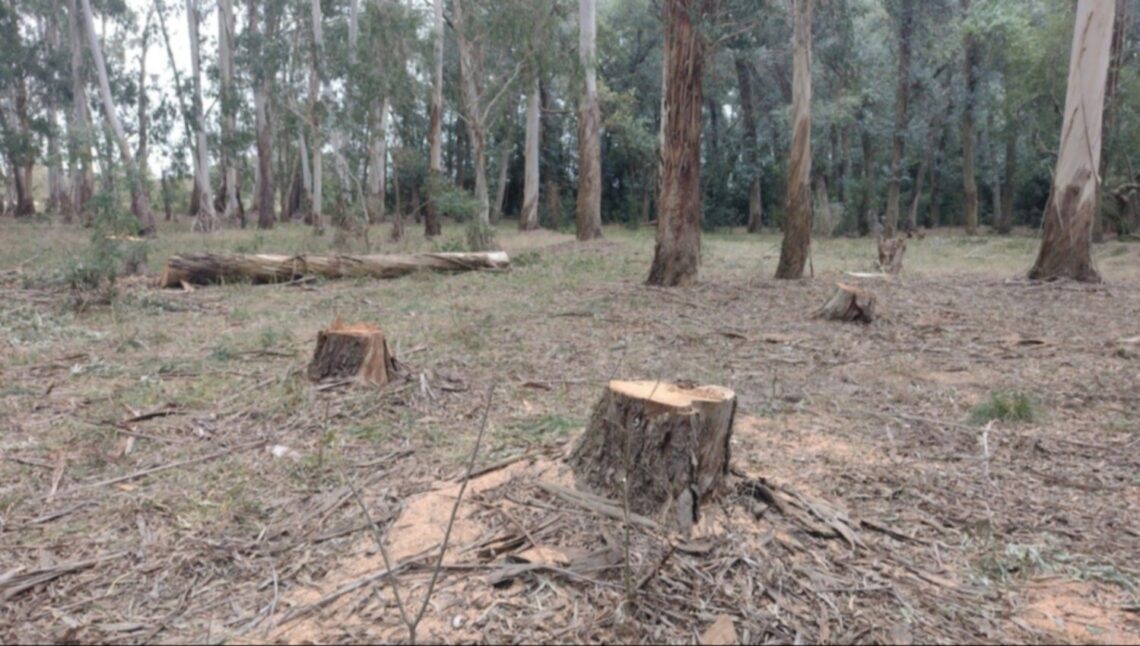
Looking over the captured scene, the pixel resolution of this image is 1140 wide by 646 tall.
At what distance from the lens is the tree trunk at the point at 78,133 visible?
1400 centimetres

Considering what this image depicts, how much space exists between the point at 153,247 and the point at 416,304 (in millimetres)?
9979

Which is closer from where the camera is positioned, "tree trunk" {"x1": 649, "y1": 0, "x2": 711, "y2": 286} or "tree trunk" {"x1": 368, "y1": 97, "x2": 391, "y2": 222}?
"tree trunk" {"x1": 649, "y1": 0, "x2": 711, "y2": 286}

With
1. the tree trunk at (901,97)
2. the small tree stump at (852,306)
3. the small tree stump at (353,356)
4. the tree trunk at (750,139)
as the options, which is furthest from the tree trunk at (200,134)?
the tree trunk at (901,97)

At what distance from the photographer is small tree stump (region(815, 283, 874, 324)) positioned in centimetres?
856

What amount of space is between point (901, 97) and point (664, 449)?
76.6ft

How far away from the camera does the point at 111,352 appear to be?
23.2ft

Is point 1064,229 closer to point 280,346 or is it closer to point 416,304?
point 416,304

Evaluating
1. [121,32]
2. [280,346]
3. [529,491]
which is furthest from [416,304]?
[121,32]

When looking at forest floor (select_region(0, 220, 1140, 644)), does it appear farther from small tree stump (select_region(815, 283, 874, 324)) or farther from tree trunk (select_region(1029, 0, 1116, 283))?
tree trunk (select_region(1029, 0, 1116, 283))

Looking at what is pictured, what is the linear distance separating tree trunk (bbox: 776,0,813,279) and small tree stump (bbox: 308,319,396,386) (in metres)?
7.85

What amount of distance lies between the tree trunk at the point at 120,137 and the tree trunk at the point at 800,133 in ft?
36.0

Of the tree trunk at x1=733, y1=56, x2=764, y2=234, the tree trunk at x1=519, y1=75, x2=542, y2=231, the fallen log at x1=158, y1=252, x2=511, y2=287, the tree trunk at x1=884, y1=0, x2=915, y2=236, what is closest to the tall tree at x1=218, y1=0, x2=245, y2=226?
the tree trunk at x1=519, y1=75, x2=542, y2=231

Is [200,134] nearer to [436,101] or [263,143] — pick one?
[263,143]

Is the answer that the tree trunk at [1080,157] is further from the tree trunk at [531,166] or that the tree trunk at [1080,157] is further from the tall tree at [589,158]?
the tree trunk at [531,166]
